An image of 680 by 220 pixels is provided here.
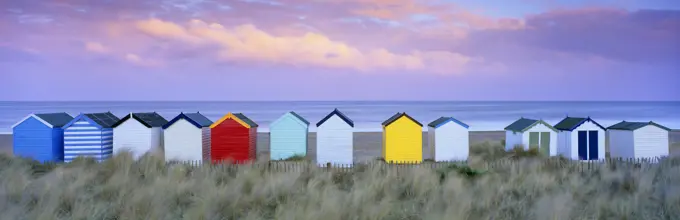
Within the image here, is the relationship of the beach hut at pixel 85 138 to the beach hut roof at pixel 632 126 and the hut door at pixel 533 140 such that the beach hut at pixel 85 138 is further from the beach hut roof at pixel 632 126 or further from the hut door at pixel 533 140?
the beach hut roof at pixel 632 126

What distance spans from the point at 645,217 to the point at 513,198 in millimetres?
1869

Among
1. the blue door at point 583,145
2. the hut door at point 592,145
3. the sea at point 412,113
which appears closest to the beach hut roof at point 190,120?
the blue door at point 583,145

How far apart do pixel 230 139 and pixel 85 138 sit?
288 centimetres

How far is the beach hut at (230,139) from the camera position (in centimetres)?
1268

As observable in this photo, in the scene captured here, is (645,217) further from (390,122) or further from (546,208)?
(390,122)

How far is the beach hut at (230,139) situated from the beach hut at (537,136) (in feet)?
19.5

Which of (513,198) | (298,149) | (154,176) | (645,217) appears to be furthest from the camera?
(298,149)

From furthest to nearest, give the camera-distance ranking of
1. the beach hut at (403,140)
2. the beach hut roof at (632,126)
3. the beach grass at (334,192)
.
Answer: the beach hut roof at (632,126), the beach hut at (403,140), the beach grass at (334,192)

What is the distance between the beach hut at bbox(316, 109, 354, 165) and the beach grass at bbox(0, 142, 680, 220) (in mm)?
1143

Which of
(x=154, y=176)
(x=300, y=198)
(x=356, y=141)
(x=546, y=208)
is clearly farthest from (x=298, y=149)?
(x=356, y=141)

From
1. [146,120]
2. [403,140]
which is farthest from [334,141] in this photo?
[146,120]

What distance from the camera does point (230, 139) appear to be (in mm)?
12773

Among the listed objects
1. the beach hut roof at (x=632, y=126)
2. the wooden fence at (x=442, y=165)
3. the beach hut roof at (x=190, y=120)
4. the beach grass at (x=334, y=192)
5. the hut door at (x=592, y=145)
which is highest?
the beach hut roof at (x=190, y=120)

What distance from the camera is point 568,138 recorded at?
45.0ft
